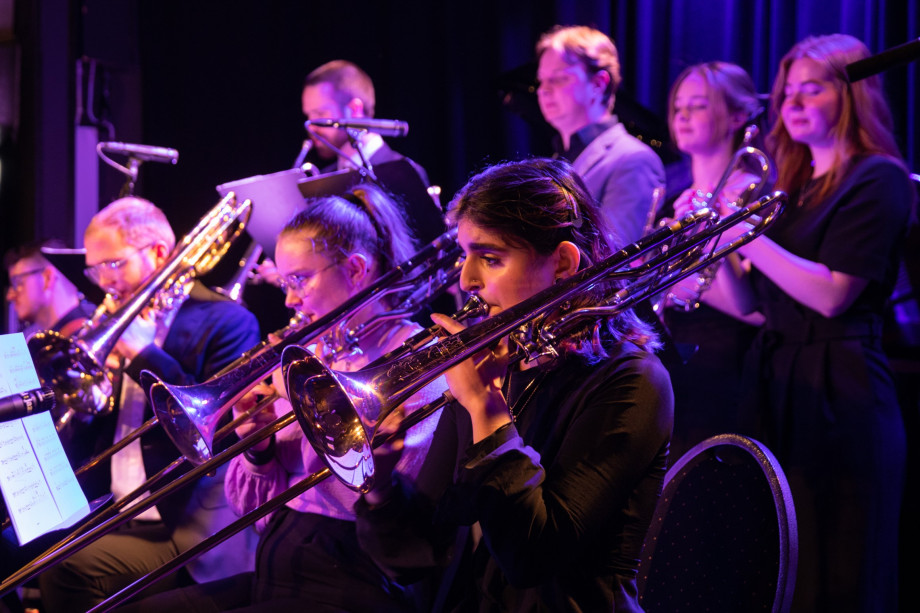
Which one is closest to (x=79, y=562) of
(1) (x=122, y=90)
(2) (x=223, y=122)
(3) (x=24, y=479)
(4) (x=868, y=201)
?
(3) (x=24, y=479)

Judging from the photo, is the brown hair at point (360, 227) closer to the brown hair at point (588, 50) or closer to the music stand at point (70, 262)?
Result: the brown hair at point (588, 50)

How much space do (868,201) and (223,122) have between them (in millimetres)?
3612

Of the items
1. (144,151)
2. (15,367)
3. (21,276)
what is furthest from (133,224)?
(15,367)

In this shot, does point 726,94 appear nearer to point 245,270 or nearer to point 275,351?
point 275,351

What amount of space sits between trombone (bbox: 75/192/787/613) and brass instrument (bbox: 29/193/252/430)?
1226mm

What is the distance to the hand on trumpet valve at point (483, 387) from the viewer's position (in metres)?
1.50

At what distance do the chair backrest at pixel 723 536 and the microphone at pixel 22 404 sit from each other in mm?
1274

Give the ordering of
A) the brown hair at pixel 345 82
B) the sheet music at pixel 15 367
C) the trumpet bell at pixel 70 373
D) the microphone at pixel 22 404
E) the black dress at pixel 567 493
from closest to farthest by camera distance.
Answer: the black dress at pixel 567 493 → the microphone at pixel 22 404 → the sheet music at pixel 15 367 → the trumpet bell at pixel 70 373 → the brown hair at pixel 345 82

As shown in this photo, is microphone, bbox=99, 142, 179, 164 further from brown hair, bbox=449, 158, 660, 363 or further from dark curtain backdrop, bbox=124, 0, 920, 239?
brown hair, bbox=449, 158, 660, 363

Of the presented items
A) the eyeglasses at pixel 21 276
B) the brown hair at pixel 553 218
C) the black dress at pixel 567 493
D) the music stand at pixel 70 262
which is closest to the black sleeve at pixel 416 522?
the black dress at pixel 567 493

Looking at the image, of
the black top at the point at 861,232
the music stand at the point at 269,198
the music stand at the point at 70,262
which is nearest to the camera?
the black top at the point at 861,232

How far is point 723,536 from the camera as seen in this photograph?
165cm

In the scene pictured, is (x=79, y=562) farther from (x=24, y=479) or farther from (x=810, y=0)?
(x=810, y=0)

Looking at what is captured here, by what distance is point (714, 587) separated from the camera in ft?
5.23
